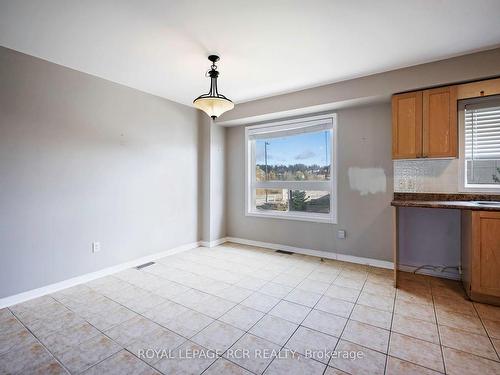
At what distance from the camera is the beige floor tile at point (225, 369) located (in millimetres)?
1524

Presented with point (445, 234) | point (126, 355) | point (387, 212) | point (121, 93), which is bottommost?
point (126, 355)

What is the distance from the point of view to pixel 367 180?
3.41 m

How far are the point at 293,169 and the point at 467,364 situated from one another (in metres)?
3.08

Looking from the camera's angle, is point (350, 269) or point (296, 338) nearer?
point (296, 338)

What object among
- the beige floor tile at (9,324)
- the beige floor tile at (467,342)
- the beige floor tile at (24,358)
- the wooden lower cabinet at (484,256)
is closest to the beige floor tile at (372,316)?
the beige floor tile at (467,342)

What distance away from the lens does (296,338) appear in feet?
6.10

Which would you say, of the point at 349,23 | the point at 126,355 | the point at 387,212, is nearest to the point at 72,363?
the point at 126,355

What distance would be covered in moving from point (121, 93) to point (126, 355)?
3.06 metres

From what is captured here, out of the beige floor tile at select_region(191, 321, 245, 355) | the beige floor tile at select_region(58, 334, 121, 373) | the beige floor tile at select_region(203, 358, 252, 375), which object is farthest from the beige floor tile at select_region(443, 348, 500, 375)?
the beige floor tile at select_region(58, 334, 121, 373)

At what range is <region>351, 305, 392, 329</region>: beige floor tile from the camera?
6.67 feet

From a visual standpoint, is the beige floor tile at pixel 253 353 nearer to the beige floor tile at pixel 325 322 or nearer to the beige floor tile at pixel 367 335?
the beige floor tile at pixel 325 322

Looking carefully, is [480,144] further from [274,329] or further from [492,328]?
[274,329]

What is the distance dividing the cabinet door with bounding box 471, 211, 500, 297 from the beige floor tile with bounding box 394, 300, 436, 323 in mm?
547

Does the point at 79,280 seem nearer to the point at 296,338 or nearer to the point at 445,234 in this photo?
the point at 296,338
